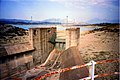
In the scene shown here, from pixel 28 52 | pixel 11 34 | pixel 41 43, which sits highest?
pixel 11 34

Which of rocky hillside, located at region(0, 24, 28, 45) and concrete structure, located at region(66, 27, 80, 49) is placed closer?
rocky hillside, located at region(0, 24, 28, 45)

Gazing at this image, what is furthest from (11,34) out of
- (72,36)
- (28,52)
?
(72,36)

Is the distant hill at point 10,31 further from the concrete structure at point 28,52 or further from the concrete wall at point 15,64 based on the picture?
the concrete wall at point 15,64

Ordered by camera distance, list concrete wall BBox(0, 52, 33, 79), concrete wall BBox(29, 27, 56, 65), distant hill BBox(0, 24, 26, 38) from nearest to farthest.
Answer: concrete wall BBox(0, 52, 33, 79) → distant hill BBox(0, 24, 26, 38) → concrete wall BBox(29, 27, 56, 65)

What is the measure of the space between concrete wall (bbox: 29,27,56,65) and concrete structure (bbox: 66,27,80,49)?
0.27m

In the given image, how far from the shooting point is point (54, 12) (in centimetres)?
286

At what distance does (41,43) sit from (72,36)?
537 millimetres

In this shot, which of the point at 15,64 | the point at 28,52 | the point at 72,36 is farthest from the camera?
the point at 72,36

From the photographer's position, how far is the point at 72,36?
3.01 m

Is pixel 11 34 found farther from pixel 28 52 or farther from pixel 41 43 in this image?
pixel 41 43

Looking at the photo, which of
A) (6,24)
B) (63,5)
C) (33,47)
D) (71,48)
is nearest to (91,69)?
(71,48)

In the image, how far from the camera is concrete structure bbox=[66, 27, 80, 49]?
2969mm

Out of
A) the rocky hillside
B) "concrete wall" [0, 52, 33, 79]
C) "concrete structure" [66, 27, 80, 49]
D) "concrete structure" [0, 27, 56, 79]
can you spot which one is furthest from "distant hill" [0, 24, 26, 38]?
"concrete structure" [66, 27, 80, 49]

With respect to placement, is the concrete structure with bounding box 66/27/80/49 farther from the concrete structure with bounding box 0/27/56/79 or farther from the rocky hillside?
the rocky hillside
